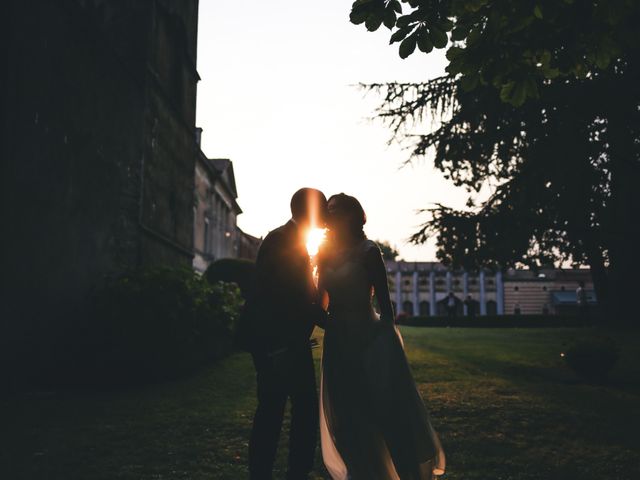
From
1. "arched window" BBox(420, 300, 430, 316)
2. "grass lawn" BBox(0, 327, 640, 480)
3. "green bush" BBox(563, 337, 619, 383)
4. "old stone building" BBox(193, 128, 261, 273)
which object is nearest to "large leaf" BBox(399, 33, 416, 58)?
"grass lawn" BBox(0, 327, 640, 480)

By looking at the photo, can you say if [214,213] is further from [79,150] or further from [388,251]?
[388,251]

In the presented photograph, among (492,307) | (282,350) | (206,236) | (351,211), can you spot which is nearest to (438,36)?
(351,211)

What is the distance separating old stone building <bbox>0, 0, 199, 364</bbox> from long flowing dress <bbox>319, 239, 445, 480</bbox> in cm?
591

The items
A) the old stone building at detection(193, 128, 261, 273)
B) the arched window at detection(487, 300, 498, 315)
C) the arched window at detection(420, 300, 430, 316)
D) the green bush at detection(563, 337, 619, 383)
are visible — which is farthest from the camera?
the arched window at detection(420, 300, 430, 316)

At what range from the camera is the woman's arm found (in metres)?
3.49

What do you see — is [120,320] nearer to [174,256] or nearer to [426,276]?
[174,256]

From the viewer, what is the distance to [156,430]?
18.3ft

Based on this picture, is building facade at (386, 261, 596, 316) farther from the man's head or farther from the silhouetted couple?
the man's head

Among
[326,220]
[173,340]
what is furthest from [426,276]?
[326,220]

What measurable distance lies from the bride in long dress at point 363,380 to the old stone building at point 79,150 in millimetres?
5853

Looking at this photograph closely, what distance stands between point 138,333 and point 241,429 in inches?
136

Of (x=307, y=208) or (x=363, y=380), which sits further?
(x=363, y=380)

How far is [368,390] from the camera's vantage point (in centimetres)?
350

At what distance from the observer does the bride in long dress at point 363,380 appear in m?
3.42
